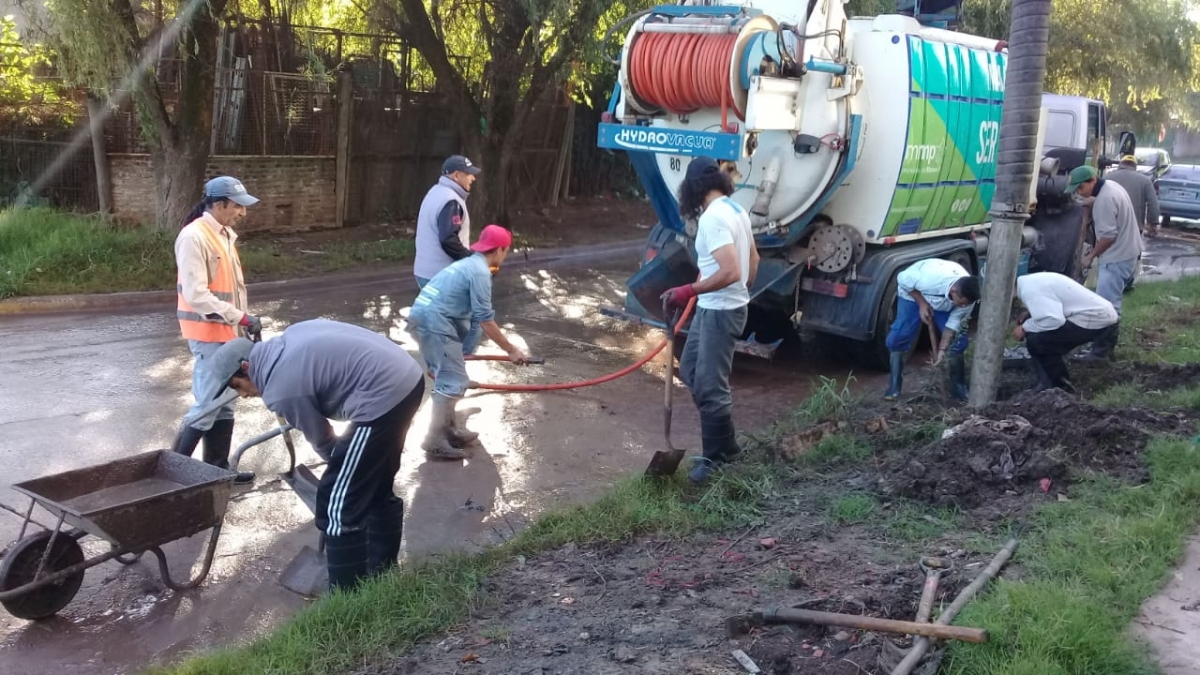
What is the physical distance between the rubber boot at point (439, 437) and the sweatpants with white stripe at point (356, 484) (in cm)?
190

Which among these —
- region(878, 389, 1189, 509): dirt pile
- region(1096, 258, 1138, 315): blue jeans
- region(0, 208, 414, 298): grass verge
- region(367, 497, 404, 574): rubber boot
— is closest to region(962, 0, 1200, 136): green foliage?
region(1096, 258, 1138, 315): blue jeans

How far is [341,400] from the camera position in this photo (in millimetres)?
4262

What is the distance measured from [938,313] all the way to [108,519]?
5.48 metres

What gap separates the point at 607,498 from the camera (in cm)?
537

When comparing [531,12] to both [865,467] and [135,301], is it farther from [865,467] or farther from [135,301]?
[865,467]

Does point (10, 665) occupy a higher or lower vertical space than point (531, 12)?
lower

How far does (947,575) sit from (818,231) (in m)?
4.86

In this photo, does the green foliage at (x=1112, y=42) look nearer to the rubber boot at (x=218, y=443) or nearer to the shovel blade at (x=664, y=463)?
the shovel blade at (x=664, y=463)

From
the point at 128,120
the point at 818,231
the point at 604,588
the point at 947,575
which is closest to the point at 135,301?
the point at 128,120

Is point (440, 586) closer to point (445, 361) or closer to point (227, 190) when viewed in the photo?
point (445, 361)

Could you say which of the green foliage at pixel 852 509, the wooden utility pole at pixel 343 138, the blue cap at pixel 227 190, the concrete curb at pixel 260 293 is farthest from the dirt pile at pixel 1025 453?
the wooden utility pole at pixel 343 138

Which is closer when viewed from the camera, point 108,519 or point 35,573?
point 108,519

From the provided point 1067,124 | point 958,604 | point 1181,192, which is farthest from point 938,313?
point 1181,192

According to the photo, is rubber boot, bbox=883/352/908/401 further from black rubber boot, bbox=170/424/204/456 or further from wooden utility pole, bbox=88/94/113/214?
wooden utility pole, bbox=88/94/113/214
